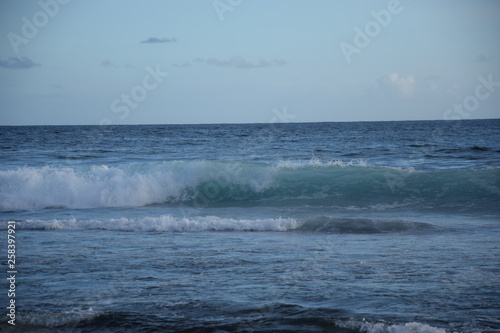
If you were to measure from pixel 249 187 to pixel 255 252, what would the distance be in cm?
943

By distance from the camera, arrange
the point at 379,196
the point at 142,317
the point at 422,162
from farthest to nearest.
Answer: the point at 422,162 → the point at 379,196 → the point at 142,317

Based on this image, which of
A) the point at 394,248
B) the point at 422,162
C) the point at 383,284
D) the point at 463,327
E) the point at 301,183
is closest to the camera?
the point at 463,327

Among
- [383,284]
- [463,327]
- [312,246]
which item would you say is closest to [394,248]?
[312,246]

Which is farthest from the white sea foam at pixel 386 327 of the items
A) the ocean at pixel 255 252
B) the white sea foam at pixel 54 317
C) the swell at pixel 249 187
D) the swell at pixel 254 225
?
the swell at pixel 249 187

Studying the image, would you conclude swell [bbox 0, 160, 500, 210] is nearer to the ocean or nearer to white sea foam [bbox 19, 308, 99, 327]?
the ocean

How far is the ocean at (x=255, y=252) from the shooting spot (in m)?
5.51

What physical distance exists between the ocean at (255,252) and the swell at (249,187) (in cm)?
7

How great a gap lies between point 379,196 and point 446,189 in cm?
214

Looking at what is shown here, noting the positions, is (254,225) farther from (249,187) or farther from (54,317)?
(249,187)

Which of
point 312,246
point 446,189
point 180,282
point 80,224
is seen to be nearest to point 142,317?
point 180,282

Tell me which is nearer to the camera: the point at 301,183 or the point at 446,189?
the point at 446,189

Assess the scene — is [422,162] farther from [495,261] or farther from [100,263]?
[100,263]

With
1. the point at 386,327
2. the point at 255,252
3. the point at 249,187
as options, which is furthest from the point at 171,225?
the point at 386,327

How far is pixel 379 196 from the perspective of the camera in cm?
1633
